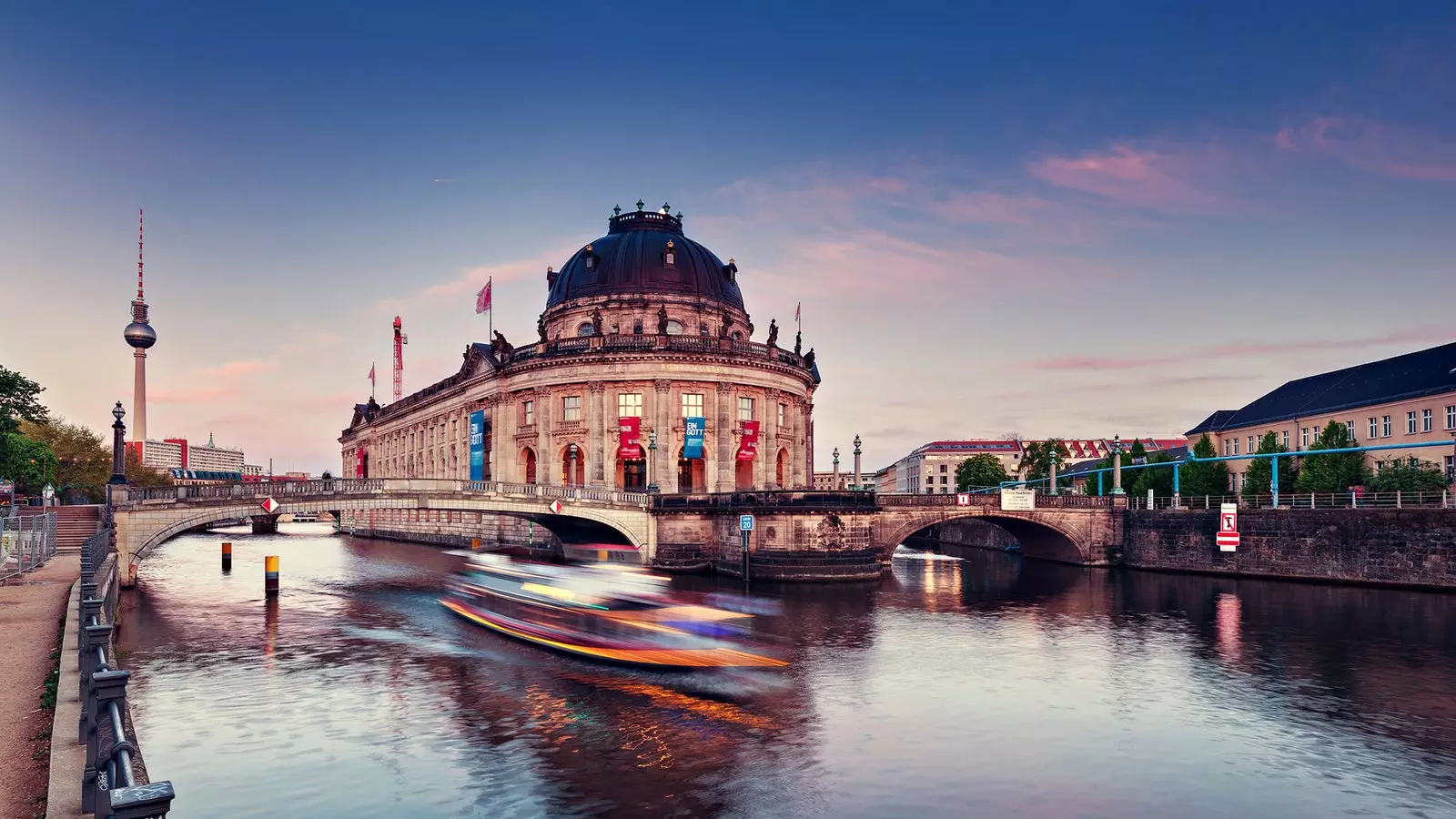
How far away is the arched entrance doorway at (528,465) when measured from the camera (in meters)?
87.4

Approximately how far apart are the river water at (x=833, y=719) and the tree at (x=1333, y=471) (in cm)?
4626

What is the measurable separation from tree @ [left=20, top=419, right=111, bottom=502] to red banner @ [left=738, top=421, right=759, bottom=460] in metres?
75.4

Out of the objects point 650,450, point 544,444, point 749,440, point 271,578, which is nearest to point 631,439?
point 650,450

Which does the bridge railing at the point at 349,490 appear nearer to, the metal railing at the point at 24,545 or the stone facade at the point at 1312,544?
the metal railing at the point at 24,545

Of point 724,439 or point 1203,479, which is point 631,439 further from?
point 1203,479

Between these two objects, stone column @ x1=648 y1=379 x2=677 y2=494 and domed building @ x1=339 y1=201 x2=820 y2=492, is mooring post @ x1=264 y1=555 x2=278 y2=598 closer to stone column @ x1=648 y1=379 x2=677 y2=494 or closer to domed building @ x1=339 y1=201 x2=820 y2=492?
domed building @ x1=339 y1=201 x2=820 y2=492

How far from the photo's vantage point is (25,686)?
62.5 ft

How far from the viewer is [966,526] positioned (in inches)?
4281

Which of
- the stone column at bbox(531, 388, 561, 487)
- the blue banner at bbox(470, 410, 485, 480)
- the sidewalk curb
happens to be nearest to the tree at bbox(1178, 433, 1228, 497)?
the stone column at bbox(531, 388, 561, 487)

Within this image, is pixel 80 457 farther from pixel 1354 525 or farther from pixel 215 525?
pixel 1354 525

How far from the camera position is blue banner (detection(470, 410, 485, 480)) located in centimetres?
8962

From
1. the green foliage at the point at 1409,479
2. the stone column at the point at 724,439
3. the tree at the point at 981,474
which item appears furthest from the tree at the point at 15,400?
the tree at the point at 981,474

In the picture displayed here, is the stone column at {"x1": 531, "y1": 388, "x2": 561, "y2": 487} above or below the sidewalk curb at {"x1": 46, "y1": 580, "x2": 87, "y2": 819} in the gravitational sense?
above

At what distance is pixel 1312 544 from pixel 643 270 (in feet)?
189
